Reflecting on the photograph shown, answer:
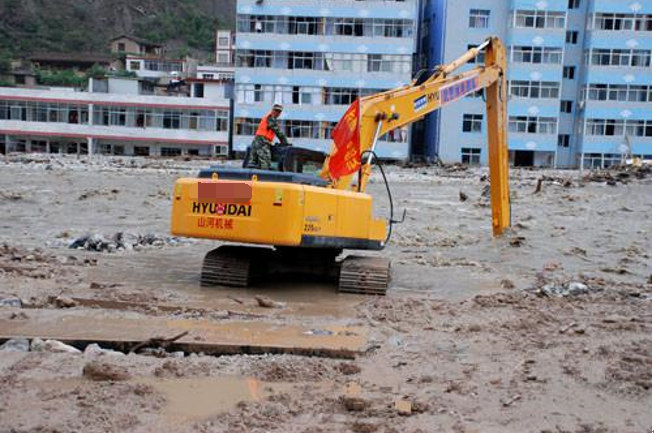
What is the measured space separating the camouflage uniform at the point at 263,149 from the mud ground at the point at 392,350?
1579mm

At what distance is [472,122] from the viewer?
185 ft

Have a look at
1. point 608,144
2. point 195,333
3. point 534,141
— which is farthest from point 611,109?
point 195,333

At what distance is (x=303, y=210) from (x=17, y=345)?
3.29m

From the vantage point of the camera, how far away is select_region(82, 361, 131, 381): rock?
5.00 metres

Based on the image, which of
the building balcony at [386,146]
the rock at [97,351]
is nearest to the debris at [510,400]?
the rock at [97,351]

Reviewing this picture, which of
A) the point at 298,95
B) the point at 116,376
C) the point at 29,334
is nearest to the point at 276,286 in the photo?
the point at 29,334

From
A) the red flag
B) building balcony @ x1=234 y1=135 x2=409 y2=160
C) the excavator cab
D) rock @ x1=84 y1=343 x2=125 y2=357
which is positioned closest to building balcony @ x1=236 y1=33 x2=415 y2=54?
building balcony @ x1=234 y1=135 x2=409 y2=160

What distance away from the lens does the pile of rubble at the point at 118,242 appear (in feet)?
39.1

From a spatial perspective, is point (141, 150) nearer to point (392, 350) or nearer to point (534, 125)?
point (534, 125)

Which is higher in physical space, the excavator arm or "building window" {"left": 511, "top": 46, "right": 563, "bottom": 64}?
"building window" {"left": 511, "top": 46, "right": 563, "bottom": 64}

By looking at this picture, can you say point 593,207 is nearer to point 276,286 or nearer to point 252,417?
point 276,286

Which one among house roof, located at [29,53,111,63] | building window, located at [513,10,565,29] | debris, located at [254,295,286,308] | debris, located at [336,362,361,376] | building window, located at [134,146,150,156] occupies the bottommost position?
debris, located at [254,295,286,308]

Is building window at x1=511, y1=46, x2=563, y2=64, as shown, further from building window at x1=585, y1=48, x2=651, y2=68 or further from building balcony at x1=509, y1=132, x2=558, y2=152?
building balcony at x1=509, y1=132, x2=558, y2=152

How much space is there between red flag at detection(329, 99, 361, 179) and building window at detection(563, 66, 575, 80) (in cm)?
5238
